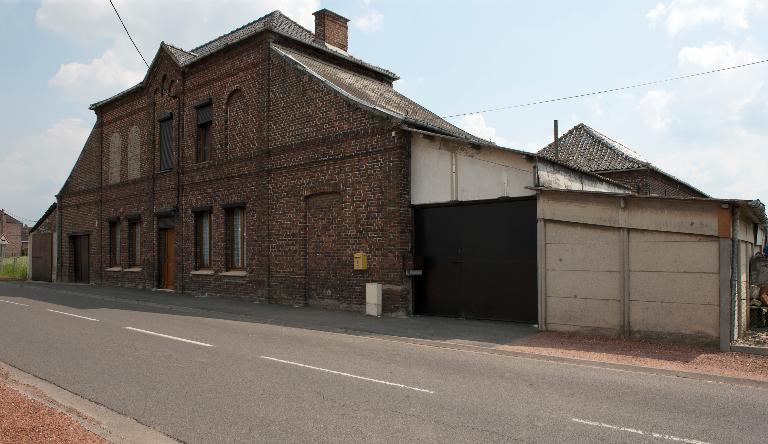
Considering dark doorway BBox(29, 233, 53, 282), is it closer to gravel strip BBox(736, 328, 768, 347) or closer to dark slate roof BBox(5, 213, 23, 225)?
gravel strip BBox(736, 328, 768, 347)

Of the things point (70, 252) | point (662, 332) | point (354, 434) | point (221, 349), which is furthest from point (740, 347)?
point (70, 252)

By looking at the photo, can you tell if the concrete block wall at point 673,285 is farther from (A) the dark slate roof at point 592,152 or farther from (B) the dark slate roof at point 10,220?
(B) the dark slate roof at point 10,220

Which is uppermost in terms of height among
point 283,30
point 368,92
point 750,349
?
point 283,30

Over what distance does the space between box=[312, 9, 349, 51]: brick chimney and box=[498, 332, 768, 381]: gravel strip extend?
53.5 ft

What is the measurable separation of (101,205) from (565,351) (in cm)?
2466

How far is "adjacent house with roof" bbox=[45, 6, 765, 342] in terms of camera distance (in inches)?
426

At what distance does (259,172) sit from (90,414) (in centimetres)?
1314

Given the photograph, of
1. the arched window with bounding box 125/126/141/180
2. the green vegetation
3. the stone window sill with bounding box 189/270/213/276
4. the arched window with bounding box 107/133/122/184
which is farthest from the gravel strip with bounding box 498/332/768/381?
the green vegetation

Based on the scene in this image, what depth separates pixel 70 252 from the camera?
30.2 meters

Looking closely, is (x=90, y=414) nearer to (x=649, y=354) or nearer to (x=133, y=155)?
(x=649, y=354)

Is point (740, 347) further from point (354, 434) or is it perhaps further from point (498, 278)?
point (354, 434)

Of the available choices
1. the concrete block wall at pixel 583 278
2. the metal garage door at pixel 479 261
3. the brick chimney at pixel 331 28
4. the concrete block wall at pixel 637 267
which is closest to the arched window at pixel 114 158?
the brick chimney at pixel 331 28

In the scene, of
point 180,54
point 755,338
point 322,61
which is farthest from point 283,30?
point 755,338

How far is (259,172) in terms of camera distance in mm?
18609
